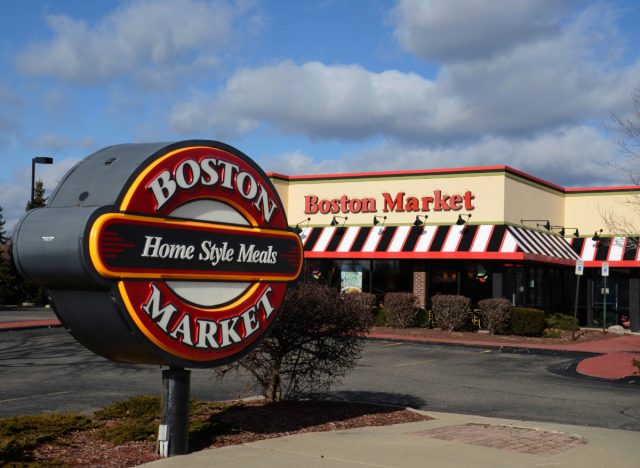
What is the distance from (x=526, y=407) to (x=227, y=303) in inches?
259

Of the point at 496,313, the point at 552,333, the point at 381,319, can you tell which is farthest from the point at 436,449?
the point at 381,319

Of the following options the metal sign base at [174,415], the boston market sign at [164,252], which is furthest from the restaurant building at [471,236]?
the metal sign base at [174,415]

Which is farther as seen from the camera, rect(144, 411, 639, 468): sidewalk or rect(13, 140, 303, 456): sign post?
rect(144, 411, 639, 468): sidewalk

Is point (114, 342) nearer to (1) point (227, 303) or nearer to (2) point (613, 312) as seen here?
(1) point (227, 303)

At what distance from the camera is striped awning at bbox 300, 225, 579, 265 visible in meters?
29.1

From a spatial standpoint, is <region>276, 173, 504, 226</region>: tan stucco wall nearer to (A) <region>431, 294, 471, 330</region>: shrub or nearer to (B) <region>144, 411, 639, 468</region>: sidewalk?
(A) <region>431, 294, 471, 330</region>: shrub

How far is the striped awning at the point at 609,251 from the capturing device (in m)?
31.6

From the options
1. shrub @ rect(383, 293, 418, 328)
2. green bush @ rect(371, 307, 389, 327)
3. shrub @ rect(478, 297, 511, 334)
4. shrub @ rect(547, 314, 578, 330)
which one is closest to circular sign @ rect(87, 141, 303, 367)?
shrub @ rect(478, 297, 511, 334)

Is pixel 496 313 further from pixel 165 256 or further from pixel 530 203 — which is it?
pixel 165 256

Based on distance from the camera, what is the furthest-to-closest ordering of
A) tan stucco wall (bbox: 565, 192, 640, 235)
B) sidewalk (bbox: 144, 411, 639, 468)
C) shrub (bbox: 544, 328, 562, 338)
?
tan stucco wall (bbox: 565, 192, 640, 235), shrub (bbox: 544, 328, 562, 338), sidewalk (bbox: 144, 411, 639, 468)

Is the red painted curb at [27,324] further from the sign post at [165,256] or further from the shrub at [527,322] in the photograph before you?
the sign post at [165,256]

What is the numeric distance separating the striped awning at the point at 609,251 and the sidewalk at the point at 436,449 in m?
23.0

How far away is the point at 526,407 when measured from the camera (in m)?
13.0

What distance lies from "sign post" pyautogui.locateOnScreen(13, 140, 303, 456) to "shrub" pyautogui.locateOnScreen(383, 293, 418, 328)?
20.5 m
